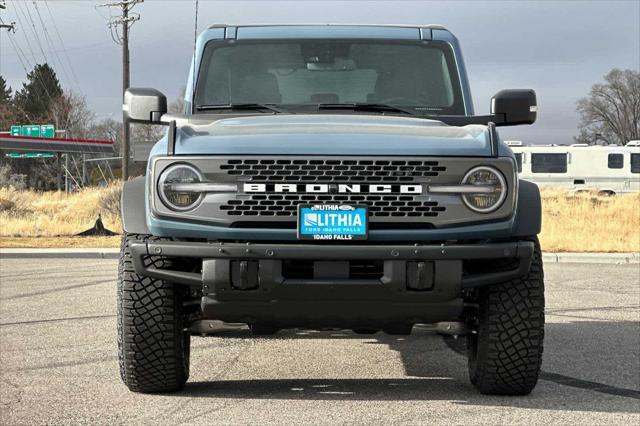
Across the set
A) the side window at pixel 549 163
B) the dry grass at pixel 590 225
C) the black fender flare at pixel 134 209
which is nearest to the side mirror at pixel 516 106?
the black fender flare at pixel 134 209

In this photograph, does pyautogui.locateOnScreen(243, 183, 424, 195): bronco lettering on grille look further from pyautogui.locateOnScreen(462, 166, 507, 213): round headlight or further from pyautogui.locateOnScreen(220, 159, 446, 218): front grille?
pyautogui.locateOnScreen(462, 166, 507, 213): round headlight

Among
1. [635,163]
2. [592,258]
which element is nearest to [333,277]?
[592,258]

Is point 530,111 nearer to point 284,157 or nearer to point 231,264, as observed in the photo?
point 284,157

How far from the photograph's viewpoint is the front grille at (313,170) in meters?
5.27

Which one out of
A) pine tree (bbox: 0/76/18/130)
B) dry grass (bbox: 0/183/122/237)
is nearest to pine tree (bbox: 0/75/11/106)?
pine tree (bbox: 0/76/18/130)

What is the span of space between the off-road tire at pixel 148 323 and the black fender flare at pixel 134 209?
6cm

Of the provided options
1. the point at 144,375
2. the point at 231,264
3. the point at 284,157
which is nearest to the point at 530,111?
the point at 284,157

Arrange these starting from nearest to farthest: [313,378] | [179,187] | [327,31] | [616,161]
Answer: [179,187], [313,378], [327,31], [616,161]

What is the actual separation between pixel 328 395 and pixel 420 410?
2.18 ft

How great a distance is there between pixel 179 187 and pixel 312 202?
70cm

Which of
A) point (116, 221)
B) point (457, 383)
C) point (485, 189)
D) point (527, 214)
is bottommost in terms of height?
point (457, 383)

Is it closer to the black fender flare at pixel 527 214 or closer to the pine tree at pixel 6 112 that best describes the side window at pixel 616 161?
the black fender flare at pixel 527 214

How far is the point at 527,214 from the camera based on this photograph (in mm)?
5496

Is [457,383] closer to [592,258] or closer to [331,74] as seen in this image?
[331,74]
